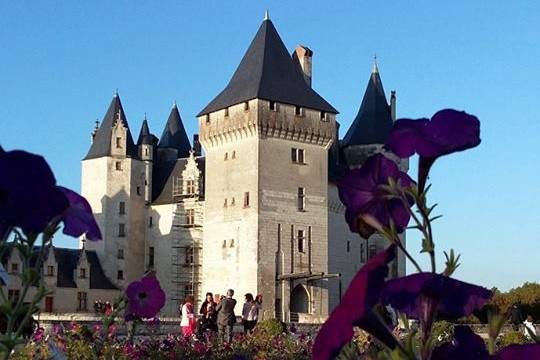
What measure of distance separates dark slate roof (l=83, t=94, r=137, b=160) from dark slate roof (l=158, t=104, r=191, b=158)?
3.46 meters

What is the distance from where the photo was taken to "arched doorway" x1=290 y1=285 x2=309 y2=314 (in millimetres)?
41875

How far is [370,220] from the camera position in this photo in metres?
1.48

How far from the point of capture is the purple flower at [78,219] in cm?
158

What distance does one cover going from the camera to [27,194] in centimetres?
129

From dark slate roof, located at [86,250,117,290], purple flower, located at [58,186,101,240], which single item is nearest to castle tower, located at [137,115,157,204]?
dark slate roof, located at [86,250,117,290]

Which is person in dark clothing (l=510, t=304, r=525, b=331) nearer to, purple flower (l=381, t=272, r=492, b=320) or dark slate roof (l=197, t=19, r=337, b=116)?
purple flower (l=381, t=272, r=492, b=320)

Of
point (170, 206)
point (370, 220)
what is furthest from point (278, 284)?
point (370, 220)

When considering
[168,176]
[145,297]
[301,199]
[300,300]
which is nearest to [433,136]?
[145,297]

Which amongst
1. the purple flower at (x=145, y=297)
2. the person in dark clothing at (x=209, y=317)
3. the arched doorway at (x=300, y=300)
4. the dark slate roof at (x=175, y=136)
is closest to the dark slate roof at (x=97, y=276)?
the dark slate roof at (x=175, y=136)

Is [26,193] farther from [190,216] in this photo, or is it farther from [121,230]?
[121,230]

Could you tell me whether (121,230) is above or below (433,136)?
above

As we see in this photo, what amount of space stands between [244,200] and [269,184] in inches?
51.1

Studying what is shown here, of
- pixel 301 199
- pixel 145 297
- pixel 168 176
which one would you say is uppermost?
pixel 168 176

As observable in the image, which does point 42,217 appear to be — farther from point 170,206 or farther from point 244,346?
point 170,206
